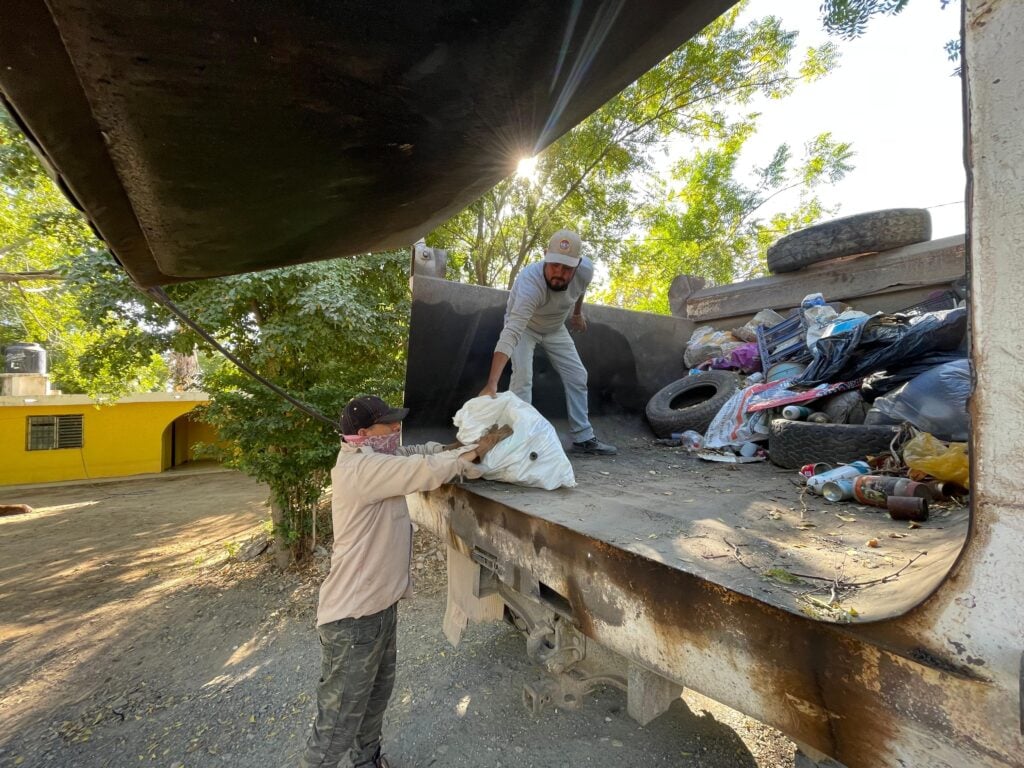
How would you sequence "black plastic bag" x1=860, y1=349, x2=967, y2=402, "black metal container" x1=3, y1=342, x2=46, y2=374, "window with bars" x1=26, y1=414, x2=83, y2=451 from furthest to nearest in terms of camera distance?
1. "black metal container" x1=3, y1=342, x2=46, y2=374
2. "window with bars" x1=26, y1=414, x2=83, y2=451
3. "black plastic bag" x1=860, y1=349, x2=967, y2=402

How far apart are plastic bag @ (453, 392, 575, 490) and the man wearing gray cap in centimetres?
22

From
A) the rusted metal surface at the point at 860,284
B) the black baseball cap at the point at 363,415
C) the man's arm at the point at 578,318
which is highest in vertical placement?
the rusted metal surface at the point at 860,284

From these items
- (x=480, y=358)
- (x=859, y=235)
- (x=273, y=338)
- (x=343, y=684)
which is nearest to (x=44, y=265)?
(x=273, y=338)

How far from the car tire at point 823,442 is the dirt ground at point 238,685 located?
132cm

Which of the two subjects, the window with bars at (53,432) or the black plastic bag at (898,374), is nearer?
the black plastic bag at (898,374)

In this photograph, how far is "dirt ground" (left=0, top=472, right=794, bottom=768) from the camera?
87.3 inches

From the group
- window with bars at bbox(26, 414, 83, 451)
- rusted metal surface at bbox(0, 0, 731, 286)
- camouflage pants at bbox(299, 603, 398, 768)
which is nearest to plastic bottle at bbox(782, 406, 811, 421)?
rusted metal surface at bbox(0, 0, 731, 286)

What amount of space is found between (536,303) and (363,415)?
1.18m

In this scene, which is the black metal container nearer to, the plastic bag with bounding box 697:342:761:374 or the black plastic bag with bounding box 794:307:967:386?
the plastic bag with bounding box 697:342:761:374

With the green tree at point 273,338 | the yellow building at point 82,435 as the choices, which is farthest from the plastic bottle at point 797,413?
the yellow building at point 82,435

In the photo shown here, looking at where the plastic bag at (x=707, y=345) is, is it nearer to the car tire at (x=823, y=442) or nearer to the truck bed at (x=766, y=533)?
the car tire at (x=823, y=442)

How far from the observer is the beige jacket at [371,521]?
1.81 meters

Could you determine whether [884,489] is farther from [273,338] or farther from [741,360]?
[273,338]

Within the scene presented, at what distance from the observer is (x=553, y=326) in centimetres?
294
